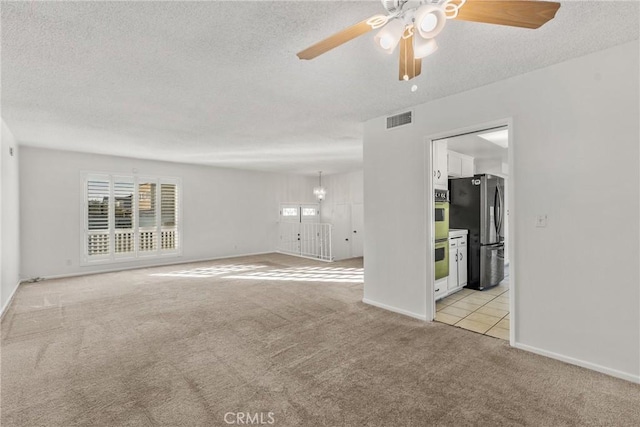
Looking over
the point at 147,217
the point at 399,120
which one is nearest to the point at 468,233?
the point at 399,120

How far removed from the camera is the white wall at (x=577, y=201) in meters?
2.30

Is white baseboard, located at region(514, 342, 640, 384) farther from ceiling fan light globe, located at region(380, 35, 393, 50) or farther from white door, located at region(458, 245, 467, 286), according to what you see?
ceiling fan light globe, located at region(380, 35, 393, 50)

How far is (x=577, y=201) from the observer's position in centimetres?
251

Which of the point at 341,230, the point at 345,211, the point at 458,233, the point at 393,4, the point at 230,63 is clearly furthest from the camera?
the point at 341,230

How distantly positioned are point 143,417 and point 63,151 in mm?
6400

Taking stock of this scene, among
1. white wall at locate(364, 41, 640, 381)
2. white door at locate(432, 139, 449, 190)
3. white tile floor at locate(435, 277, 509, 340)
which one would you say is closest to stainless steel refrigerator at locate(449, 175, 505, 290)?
white tile floor at locate(435, 277, 509, 340)

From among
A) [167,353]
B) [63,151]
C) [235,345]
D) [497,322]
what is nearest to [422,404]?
[235,345]

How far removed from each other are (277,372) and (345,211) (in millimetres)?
8032

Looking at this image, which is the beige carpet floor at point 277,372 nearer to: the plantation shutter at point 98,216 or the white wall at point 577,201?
the white wall at point 577,201

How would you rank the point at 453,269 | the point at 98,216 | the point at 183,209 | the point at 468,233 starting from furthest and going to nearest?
1. the point at 183,209
2. the point at 98,216
3. the point at 468,233
4. the point at 453,269

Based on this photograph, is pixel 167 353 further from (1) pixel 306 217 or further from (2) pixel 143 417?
(1) pixel 306 217

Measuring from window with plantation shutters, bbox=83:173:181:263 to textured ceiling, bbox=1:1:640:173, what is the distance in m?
2.12

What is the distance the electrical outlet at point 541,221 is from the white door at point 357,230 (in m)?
7.01

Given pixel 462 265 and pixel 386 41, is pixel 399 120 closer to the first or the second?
pixel 386 41
